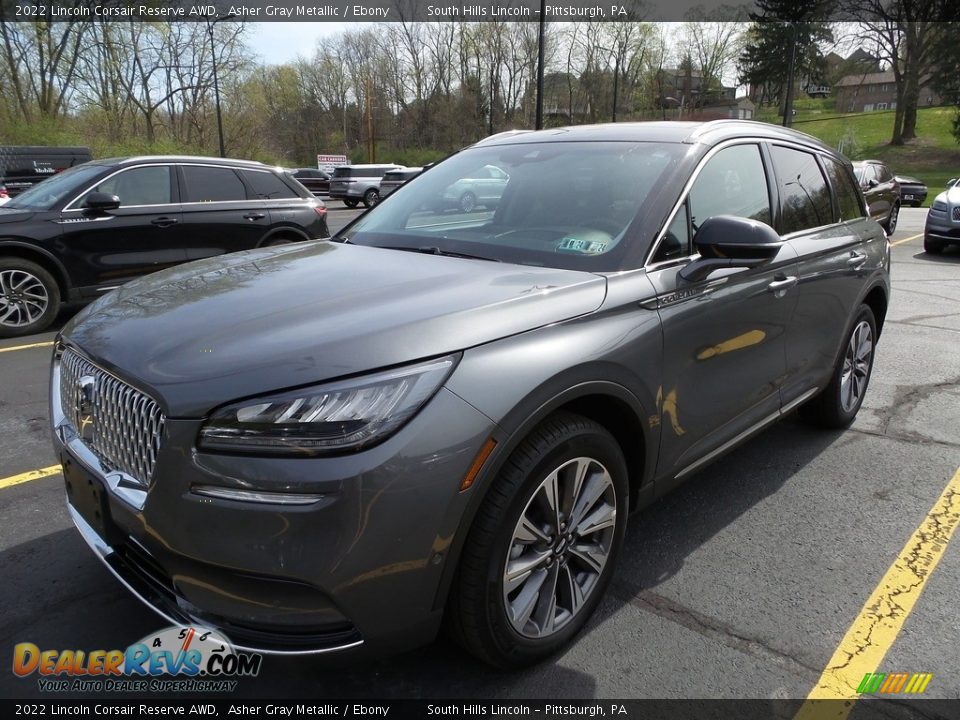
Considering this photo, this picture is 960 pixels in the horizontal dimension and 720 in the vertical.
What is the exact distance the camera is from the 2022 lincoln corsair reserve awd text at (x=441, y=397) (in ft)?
5.58

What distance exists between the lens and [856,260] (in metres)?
3.96

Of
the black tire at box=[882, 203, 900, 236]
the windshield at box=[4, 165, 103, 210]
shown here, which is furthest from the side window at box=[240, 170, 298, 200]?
the black tire at box=[882, 203, 900, 236]

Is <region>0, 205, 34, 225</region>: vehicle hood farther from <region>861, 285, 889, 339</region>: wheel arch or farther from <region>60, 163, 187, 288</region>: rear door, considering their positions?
<region>861, 285, 889, 339</region>: wheel arch

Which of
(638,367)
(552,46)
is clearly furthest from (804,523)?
(552,46)

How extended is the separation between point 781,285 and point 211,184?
6545 mm

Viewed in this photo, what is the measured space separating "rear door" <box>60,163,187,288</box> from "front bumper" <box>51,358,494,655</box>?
599cm

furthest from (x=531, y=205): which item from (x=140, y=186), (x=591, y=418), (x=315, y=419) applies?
(x=140, y=186)

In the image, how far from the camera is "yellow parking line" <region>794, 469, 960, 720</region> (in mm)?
2178

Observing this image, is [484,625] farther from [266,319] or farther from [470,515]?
[266,319]

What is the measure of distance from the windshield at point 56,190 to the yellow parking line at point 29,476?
4.19m

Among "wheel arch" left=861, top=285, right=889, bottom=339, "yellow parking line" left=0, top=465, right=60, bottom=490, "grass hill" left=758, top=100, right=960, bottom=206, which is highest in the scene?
"grass hill" left=758, top=100, right=960, bottom=206

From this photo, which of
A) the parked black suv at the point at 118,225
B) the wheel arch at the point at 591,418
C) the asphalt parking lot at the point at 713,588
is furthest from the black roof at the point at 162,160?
the wheel arch at the point at 591,418

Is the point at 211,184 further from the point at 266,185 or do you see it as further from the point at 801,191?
the point at 801,191

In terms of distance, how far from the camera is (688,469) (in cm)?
282
